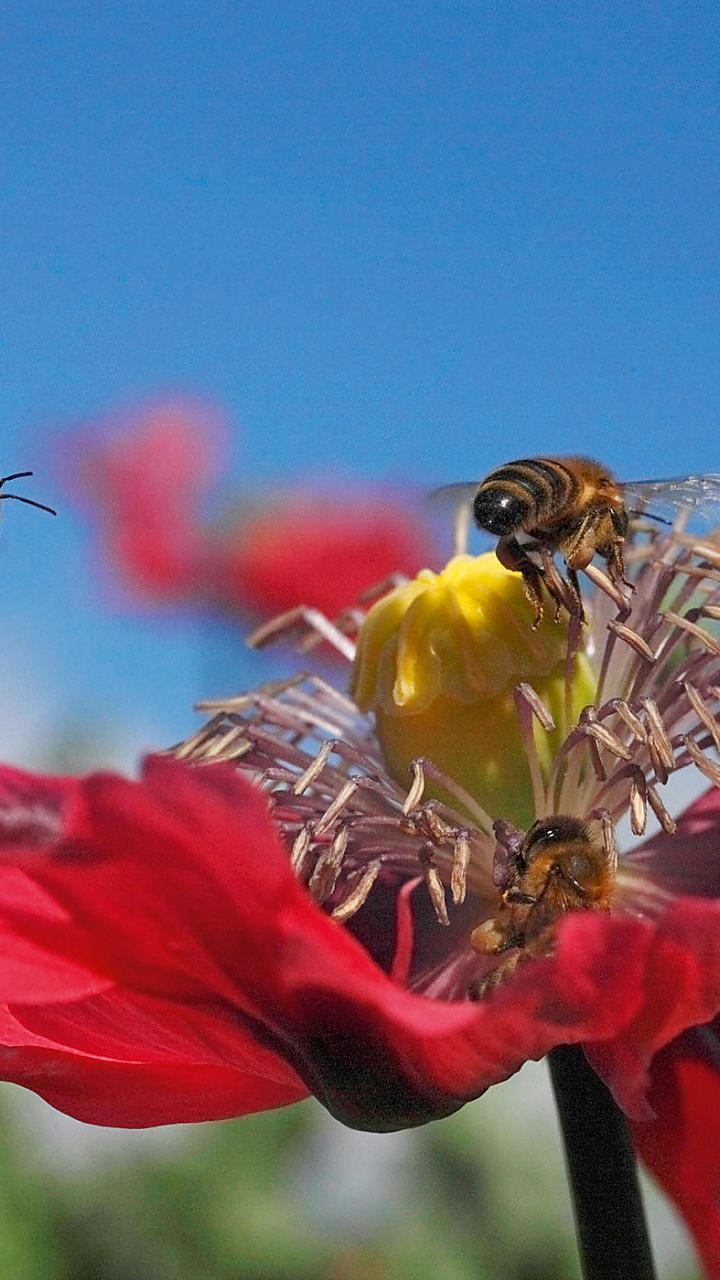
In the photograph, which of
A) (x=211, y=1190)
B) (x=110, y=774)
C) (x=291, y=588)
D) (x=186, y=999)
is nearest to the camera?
(x=110, y=774)

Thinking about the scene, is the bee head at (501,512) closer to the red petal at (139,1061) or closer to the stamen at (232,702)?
the stamen at (232,702)

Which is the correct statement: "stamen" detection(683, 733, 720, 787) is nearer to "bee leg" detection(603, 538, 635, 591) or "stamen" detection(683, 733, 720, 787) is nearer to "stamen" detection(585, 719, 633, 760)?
"stamen" detection(585, 719, 633, 760)

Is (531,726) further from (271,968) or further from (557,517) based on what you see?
(271,968)

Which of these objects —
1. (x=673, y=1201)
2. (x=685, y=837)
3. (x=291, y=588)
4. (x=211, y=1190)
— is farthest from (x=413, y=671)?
(x=291, y=588)

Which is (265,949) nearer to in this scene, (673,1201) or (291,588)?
(673,1201)

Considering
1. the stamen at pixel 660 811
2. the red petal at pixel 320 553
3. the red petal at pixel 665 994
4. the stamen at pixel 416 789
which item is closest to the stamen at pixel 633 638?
the stamen at pixel 660 811

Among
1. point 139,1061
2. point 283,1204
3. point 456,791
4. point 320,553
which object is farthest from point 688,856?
point 320,553
